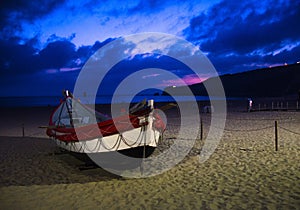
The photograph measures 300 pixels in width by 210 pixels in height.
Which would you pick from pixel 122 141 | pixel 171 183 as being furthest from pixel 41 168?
pixel 171 183

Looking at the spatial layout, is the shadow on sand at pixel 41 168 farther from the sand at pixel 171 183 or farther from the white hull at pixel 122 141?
the white hull at pixel 122 141

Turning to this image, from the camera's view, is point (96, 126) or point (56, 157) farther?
point (56, 157)

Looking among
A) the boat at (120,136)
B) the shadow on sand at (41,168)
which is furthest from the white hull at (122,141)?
the shadow on sand at (41,168)

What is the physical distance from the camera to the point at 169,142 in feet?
35.0

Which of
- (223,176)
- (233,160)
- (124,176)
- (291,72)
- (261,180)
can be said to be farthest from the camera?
(291,72)

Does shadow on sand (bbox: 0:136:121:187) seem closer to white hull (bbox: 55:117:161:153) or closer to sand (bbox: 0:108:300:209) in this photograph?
sand (bbox: 0:108:300:209)

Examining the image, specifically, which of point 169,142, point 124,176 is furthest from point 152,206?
point 169,142

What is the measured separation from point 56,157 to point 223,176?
5.95 meters

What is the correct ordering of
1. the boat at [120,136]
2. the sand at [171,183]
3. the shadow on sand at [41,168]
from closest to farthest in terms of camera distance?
the sand at [171,183] < the shadow on sand at [41,168] < the boat at [120,136]

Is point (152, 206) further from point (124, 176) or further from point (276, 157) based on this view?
point (276, 157)

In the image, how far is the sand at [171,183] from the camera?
185 inches

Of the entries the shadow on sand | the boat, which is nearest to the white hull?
the boat

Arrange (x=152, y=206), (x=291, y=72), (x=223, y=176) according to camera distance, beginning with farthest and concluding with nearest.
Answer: (x=291, y=72) < (x=223, y=176) < (x=152, y=206)

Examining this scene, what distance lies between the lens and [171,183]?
5793 mm
